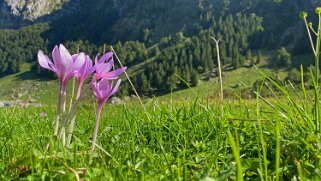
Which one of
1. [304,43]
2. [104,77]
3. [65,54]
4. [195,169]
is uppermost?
[304,43]

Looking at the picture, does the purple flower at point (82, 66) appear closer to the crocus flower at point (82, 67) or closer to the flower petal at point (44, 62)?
the crocus flower at point (82, 67)

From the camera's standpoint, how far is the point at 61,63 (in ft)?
7.10

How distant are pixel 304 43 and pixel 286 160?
198 meters

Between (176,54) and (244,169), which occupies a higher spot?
(176,54)

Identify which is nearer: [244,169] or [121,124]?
[244,169]

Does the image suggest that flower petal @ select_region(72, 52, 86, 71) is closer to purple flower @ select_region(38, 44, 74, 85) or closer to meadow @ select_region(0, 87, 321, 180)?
purple flower @ select_region(38, 44, 74, 85)

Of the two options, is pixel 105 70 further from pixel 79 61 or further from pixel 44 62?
pixel 44 62

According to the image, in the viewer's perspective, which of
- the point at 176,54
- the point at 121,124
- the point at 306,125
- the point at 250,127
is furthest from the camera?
the point at 176,54

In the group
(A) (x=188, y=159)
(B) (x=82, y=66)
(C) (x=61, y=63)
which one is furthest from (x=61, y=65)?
(A) (x=188, y=159)

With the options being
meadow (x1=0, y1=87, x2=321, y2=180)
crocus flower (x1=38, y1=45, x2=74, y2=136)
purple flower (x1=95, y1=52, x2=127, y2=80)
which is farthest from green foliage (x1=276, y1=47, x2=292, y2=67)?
crocus flower (x1=38, y1=45, x2=74, y2=136)

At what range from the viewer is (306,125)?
2.50 meters

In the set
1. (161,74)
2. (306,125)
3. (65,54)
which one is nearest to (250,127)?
(306,125)

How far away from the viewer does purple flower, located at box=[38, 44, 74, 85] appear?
6.99 feet

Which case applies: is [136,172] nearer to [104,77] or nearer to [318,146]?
[104,77]
